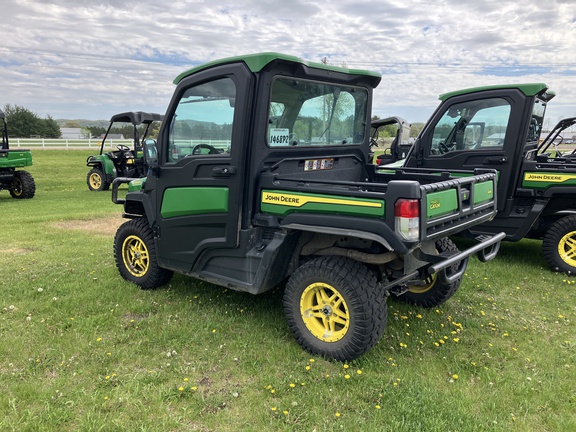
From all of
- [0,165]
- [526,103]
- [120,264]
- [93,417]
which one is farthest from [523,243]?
[0,165]

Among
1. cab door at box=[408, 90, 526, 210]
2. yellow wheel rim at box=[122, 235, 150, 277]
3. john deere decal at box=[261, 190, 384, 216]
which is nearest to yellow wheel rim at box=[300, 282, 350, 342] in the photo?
john deere decal at box=[261, 190, 384, 216]

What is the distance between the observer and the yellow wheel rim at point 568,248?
5.53 m

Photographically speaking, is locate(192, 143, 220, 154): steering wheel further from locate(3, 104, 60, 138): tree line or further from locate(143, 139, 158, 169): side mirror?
locate(3, 104, 60, 138): tree line

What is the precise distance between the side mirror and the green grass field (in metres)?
1.34

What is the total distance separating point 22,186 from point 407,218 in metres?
12.1

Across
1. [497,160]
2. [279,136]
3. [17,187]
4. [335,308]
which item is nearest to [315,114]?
[279,136]

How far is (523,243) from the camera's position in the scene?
7113mm

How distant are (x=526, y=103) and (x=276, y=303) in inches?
158

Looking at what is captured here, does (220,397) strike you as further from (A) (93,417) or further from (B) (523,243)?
(B) (523,243)

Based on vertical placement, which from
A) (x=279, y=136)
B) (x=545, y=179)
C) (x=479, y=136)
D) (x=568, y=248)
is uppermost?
(x=479, y=136)

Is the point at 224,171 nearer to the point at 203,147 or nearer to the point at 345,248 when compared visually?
the point at 203,147

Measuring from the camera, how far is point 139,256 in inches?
192

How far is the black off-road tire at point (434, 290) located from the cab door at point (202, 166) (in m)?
1.85

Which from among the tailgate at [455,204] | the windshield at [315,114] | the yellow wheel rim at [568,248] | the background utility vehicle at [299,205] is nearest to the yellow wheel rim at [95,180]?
the background utility vehicle at [299,205]
